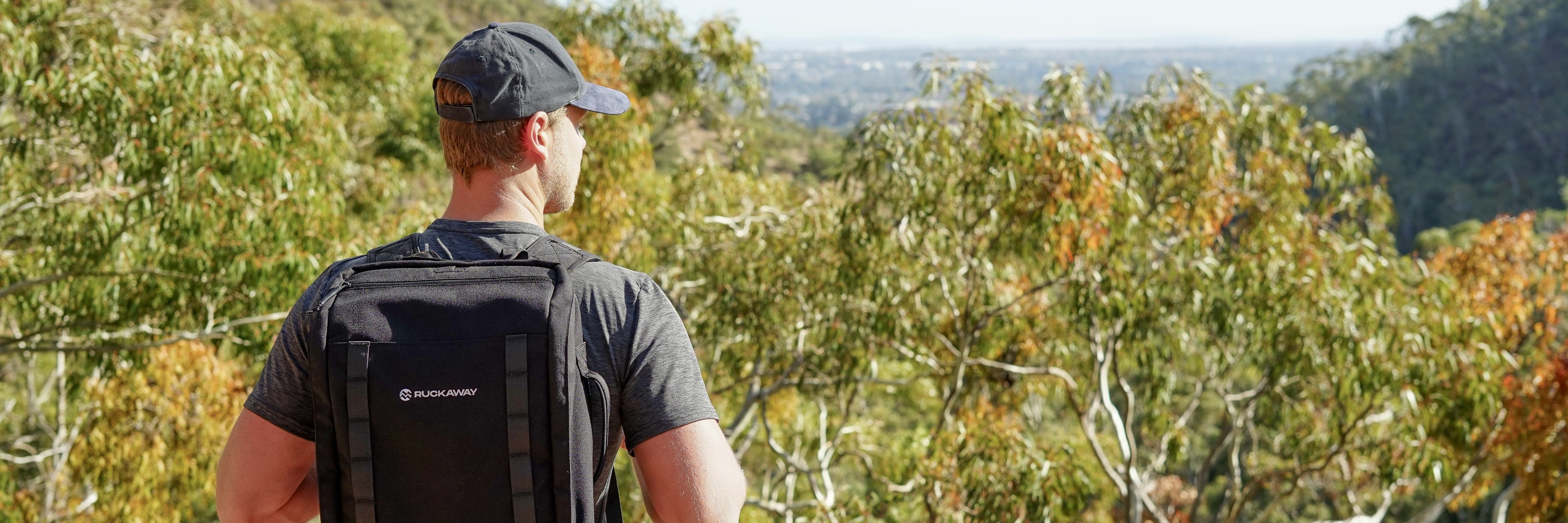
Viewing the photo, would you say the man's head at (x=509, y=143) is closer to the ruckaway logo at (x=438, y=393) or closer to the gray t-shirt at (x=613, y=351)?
the gray t-shirt at (x=613, y=351)

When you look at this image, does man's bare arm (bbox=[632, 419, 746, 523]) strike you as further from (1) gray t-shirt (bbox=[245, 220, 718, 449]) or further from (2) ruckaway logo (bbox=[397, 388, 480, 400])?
(2) ruckaway logo (bbox=[397, 388, 480, 400])

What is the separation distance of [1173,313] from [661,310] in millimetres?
5089

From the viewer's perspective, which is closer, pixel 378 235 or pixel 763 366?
pixel 378 235

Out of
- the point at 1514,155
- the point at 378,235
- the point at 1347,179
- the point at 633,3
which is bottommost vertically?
the point at 1514,155

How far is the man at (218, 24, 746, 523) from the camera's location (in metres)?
0.96

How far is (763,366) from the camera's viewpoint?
6453mm

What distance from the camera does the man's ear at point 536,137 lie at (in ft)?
3.41

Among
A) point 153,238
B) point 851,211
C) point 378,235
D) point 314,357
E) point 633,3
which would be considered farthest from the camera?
point 633,3

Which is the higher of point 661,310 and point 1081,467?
point 661,310

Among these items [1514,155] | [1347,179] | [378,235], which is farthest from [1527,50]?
[378,235]

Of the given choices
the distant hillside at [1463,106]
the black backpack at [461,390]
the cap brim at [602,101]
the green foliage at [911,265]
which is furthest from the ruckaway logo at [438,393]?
the distant hillside at [1463,106]

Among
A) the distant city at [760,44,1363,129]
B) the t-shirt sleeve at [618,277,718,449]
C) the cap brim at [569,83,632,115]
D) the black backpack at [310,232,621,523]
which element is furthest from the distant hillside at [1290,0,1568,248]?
the black backpack at [310,232,621,523]

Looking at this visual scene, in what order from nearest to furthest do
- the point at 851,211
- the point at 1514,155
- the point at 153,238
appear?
the point at 153,238 < the point at 851,211 < the point at 1514,155

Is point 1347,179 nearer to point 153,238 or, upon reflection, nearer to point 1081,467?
point 1081,467
